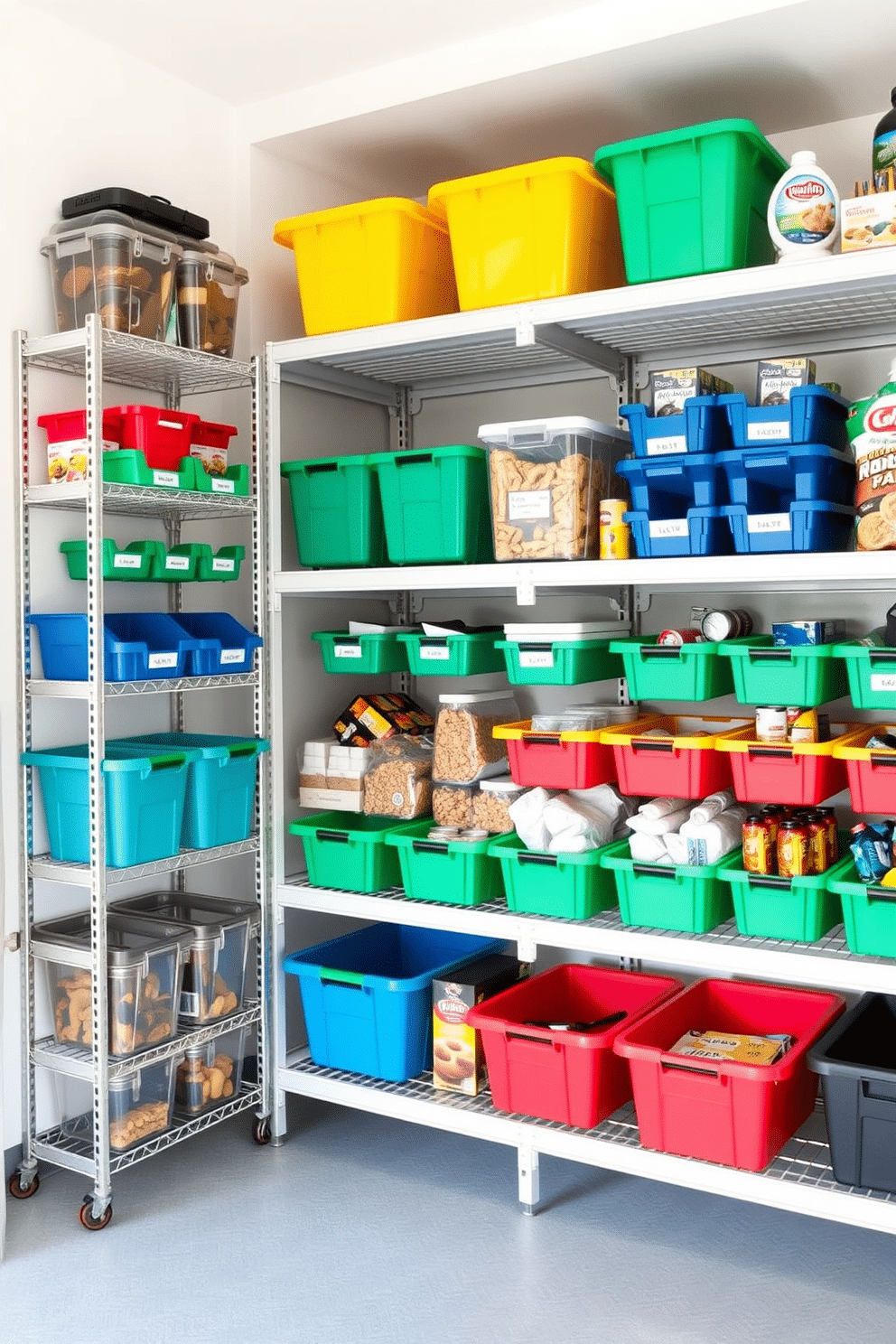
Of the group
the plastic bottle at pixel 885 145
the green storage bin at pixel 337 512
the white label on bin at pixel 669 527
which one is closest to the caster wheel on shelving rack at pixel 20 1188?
the green storage bin at pixel 337 512

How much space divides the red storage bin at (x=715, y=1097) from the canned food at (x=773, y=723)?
736 mm

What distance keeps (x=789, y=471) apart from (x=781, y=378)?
0.73ft

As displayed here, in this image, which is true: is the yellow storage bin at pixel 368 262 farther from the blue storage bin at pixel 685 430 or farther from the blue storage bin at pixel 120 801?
the blue storage bin at pixel 120 801

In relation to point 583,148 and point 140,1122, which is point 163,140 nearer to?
point 583,148

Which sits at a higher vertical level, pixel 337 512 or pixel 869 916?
pixel 337 512

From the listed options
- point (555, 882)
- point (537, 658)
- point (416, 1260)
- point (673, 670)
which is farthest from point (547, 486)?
point (416, 1260)

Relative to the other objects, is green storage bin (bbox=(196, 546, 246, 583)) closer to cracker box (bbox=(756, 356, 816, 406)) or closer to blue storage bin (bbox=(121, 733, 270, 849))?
blue storage bin (bbox=(121, 733, 270, 849))

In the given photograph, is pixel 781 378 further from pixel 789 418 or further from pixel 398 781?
pixel 398 781

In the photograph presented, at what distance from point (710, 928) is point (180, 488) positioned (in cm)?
175

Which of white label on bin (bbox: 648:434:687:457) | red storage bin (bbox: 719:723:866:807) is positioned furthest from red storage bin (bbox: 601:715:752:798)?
white label on bin (bbox: 648:434:687:457)

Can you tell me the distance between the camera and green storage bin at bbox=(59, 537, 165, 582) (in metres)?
2.98

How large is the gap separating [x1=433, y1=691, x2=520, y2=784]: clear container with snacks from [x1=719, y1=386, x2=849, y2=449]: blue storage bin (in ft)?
3.47

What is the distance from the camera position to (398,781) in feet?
11.2

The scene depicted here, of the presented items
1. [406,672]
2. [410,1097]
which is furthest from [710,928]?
[406,672]
